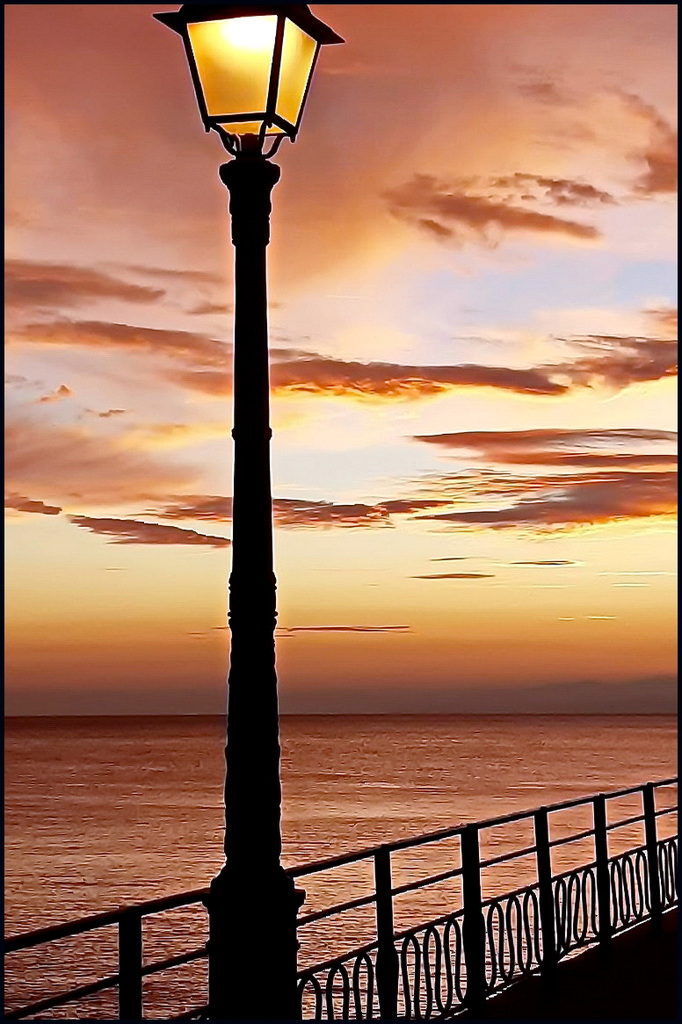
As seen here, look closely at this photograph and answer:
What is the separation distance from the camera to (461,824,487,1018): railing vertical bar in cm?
896

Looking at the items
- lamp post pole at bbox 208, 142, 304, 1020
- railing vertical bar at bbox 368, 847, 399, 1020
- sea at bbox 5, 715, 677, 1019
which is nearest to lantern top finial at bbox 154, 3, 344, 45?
lamp post pole at bbox 208, 142, 304, 1020

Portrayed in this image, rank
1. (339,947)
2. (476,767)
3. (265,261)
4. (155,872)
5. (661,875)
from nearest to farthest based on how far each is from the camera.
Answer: (265,261)
(661,875)
(339,947)
(155,872)
(476,767)

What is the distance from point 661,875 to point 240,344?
9.74m

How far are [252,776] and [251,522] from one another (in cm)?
96

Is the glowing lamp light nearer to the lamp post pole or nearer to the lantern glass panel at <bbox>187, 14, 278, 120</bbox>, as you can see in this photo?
the lantern glass panel at <bbox>187, 14, 278, 120</bbox>

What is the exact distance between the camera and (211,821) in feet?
278

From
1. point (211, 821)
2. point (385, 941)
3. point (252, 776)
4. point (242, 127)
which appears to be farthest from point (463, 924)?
point (211, 821)

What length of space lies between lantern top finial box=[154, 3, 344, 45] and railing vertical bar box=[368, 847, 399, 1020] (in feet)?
15.0

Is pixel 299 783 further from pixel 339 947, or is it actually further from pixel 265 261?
pixel 265 261

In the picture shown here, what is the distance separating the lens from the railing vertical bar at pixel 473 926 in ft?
29.4

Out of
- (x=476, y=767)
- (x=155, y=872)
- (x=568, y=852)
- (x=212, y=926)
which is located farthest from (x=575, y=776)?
(x=212, y=926)

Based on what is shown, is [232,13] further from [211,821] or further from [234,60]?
[211,821]

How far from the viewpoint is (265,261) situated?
5.51m

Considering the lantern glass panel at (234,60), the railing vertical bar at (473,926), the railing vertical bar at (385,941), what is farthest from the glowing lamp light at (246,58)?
the railing vertical bar at (473,926)
